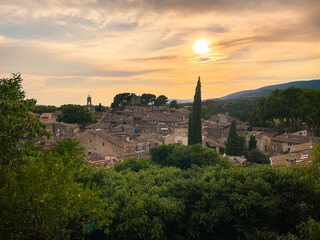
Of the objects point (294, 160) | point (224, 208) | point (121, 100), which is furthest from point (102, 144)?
point (121, 100)

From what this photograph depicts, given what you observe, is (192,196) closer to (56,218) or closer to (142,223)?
(142,223)

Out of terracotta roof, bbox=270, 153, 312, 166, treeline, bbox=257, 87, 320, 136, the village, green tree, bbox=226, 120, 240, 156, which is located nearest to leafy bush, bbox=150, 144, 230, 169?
the village

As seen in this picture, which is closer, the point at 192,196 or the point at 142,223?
the point at 142,223

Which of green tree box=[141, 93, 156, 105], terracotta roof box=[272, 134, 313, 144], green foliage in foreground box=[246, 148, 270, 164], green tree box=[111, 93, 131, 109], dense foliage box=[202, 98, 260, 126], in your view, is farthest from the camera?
green tree box=[141, 93, 156, 105]

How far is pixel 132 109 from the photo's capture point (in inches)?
3467

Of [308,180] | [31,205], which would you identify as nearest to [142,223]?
[31,205]

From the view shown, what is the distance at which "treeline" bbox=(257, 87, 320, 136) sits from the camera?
1758 inches

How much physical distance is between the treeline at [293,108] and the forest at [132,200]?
36.3 meters

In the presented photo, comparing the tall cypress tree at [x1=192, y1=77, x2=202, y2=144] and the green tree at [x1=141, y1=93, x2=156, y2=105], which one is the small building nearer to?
the tall cypress tree at [x1=192, y1=77, x2=202, y2=144]

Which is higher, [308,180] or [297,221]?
[308,180]

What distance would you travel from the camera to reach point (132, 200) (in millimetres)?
11633

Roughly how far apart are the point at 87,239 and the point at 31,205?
4840 mm

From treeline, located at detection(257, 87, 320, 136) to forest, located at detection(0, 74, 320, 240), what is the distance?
3631 centimetres

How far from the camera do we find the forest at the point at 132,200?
7.22 m
